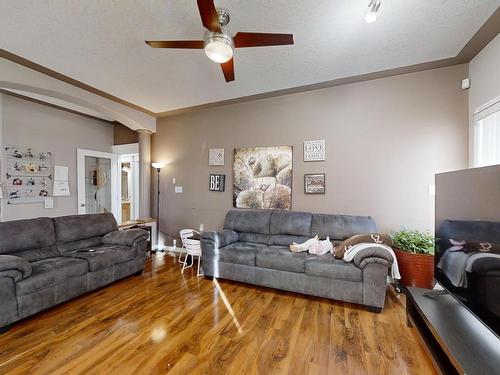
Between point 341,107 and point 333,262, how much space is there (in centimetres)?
221

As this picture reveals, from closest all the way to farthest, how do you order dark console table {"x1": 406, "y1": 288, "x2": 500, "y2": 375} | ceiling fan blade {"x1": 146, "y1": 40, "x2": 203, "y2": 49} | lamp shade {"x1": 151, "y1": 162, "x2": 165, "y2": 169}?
dark console table {"x1": 406, "y1": 288, "x2": 500, "y2": 375}, ceiling fan blade {"x1": 146, "y1": 40, "x2": 203, "y2": 49}, lamp shade {"x1": 151, "y1": 162, "x2": 165, "y2": 169}

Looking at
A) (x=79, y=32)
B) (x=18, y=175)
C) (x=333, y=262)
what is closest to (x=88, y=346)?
(x=333, y=262)

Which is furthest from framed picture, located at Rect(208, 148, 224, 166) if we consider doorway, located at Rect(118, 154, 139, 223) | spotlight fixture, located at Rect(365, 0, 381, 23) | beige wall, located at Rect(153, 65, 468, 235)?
spotlight fixture, located at Rect(365, 0, 381, 23)

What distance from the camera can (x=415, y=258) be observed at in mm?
2582

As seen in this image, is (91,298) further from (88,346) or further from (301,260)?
(301,260)

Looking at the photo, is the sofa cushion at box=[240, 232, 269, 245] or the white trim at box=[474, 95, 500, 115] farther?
the sofa cushion at box=[240, 232, 269, 245]

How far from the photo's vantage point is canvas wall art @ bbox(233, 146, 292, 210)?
365cm

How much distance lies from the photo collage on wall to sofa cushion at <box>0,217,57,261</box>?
1.57m

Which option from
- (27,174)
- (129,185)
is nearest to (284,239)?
(129,185)

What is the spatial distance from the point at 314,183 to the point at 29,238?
147 inches

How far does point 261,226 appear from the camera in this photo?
353 centimetres

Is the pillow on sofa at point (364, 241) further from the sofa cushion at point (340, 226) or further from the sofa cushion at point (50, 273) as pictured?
the sofa cushion at point (50, 273)

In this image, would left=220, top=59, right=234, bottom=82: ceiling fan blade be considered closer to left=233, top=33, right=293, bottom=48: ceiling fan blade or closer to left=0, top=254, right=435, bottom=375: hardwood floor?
left=233, top=33, right=293, bottom=48: ceiling fan blade

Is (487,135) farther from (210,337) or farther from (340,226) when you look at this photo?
(210,337)
